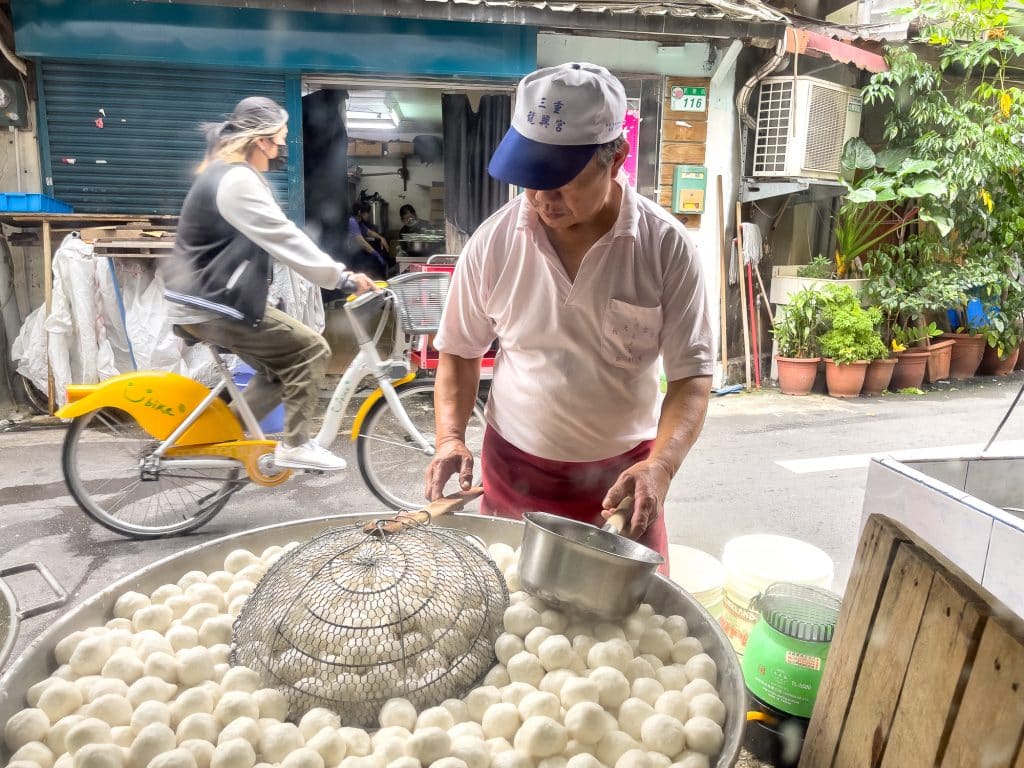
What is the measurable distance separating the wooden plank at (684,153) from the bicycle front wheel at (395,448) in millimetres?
3584

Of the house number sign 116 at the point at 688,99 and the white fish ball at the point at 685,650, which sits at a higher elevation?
the house number sign 116 at the point at 688,99

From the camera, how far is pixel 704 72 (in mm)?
6367

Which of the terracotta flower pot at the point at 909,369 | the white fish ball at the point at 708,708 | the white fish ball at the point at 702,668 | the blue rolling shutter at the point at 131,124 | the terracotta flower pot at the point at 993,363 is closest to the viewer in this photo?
the white fish ball at the point at 708,708

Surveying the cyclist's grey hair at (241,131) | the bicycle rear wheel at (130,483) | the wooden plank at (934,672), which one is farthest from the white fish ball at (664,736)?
the cyclist's grey hair at (241,131)

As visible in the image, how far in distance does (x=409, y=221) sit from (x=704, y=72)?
557 centimetres

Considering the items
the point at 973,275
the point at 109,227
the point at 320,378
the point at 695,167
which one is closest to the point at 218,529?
the point at 320,378

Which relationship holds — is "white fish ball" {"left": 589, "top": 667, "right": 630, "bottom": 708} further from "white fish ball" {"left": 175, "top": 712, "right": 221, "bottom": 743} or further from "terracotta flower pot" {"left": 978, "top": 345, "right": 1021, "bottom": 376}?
"terracotta flower pot" {"left": 978, "top": 345, "right": 1021, "bottom": 376}

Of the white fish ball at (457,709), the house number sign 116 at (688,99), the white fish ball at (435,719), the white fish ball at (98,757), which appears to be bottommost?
the white fish ball at (457,709)

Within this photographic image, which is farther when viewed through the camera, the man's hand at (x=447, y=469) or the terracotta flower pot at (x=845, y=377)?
the terracotta flower pot at (x=845, y=377)

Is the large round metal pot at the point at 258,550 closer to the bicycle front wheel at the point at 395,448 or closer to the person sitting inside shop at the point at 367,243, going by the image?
the bicycle front wheel at the point at 395,448

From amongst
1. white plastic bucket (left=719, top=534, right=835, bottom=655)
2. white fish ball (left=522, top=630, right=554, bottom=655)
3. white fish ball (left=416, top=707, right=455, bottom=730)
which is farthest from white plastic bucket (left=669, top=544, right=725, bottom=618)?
white fish ball (left=416, top=707, right=455, bottom=730)

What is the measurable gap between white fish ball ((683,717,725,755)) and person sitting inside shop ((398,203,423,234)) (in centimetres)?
974

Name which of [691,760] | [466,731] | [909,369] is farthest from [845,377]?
[466,731]

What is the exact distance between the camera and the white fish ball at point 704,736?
106 cm
